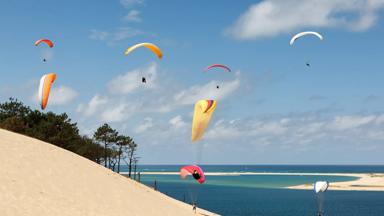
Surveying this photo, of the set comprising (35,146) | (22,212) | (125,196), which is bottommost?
(22,212)

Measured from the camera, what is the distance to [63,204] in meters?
31.5

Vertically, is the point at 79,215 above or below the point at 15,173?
below

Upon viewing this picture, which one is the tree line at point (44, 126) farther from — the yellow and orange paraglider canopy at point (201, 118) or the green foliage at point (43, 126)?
the yellow and orange paraglider canopy at point (201, 118)

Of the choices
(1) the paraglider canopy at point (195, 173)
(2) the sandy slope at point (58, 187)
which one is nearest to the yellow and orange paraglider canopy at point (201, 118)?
(1) the paraglider canopy at point (195, 173)

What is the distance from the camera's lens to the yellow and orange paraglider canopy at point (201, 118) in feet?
130

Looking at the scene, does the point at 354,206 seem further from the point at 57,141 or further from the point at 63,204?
the point at 63,204

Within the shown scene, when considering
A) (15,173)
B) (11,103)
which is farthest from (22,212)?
(11,103)

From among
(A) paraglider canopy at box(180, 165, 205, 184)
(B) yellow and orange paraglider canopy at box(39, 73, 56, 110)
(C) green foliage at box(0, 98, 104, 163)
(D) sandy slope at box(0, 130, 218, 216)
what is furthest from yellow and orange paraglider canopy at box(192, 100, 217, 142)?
(C) green foliage at box(0, 98, 104, 163)

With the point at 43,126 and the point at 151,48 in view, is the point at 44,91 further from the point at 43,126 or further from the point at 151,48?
the point at 43,126

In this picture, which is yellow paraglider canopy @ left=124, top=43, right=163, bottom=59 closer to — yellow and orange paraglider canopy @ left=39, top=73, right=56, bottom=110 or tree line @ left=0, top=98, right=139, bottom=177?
yellow and orange paraglider canopy @ left=39, top=73, right=56, bottom=110

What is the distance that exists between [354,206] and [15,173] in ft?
280

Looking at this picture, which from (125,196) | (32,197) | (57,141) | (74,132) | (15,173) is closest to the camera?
(32,197)

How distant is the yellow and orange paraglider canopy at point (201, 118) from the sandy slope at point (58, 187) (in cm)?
744

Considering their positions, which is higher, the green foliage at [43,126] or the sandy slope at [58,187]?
the green foliage at [43,126]
